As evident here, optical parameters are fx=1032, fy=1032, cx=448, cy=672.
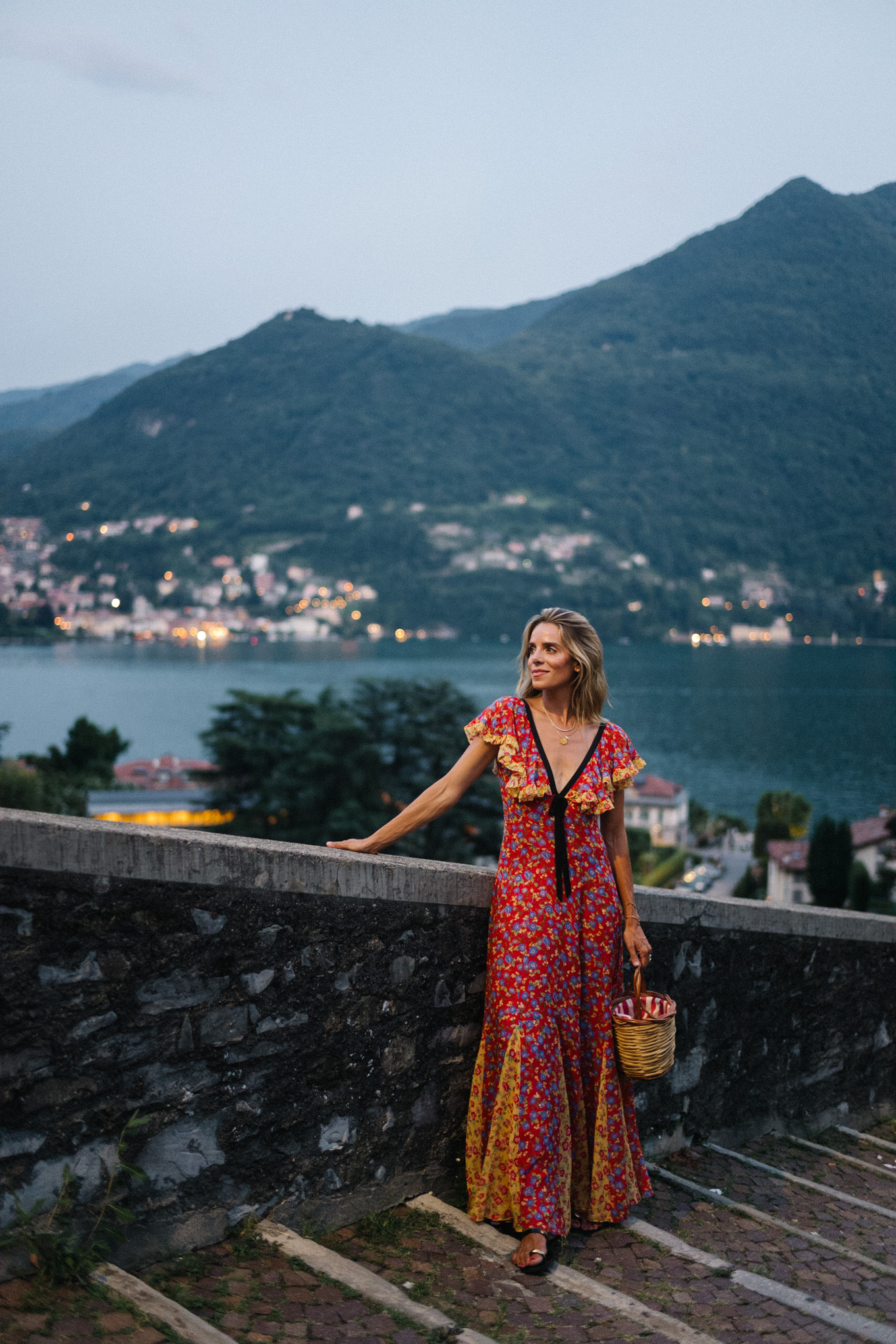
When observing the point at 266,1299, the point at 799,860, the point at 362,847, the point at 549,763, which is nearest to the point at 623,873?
the point at 549,763

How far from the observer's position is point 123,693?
103125 millimetres

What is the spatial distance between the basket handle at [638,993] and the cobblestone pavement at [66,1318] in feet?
4.95

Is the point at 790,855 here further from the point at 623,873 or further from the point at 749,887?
the point at 623,873

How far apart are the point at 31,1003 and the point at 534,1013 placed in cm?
135

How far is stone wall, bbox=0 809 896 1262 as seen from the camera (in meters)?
2.27

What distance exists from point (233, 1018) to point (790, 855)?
149 ft

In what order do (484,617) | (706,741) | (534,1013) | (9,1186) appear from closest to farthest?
1. (9,1186)
2. (534,1013)
3. (706,741)
4. (484,617)

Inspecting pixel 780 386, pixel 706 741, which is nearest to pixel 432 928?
pixel 706 741

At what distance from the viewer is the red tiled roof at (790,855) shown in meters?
43.4

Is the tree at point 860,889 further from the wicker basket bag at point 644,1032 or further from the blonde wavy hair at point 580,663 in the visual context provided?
the blonde wavy hair at point 580,663

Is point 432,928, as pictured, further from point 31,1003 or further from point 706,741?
point 706,741

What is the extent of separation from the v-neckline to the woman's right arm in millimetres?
132

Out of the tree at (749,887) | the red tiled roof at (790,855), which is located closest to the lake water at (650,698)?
the tree at (749,887)

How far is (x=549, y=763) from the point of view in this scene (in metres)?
3.06
